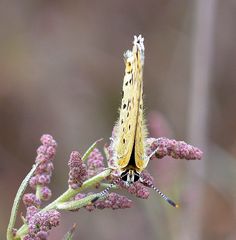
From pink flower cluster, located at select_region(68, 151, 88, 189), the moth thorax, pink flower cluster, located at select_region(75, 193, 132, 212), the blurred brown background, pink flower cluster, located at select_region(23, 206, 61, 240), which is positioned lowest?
pink flower cluster, located at select_region(23, 206, 61, 240)

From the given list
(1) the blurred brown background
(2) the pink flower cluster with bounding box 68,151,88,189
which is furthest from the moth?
(1) the blurred brown background

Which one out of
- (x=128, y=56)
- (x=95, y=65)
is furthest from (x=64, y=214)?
(x=128, y=56)

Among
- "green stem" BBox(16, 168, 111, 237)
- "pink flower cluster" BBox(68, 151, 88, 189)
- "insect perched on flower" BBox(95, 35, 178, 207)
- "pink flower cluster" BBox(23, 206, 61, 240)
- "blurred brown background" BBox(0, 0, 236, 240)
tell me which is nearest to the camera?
"pink flower cluster" BBox(23, 206, 61, 240)

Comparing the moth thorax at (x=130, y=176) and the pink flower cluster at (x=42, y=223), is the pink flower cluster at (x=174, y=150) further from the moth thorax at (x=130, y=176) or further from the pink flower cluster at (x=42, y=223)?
the pink flower cluster at (x=42, y=223)

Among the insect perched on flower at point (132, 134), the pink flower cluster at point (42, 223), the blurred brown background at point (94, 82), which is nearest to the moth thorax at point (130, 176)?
the insect perched on flower at point (132, 134)

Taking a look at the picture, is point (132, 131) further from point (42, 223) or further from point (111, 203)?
point (42, 223)

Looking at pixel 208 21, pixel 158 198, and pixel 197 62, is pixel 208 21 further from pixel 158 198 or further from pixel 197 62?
pixel 158 198

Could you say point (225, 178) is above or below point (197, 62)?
below

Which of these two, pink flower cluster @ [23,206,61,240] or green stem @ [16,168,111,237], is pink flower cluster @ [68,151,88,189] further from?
pink flower cluster @ [23,206,61,240]
